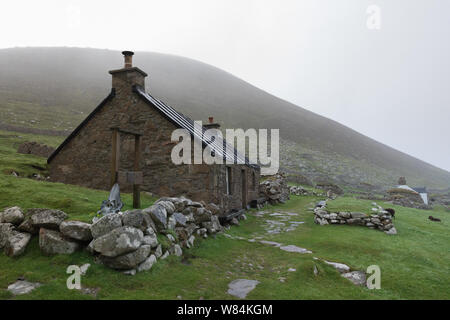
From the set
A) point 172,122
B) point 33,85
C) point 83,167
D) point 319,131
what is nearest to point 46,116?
point 33,85

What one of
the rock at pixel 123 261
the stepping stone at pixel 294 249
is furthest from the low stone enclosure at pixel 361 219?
the rock at pixel 123 261

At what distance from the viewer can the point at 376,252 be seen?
10.3 meters

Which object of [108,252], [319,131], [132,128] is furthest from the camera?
[319,131]

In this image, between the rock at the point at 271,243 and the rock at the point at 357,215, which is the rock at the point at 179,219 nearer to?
the rock at the point at 271,243

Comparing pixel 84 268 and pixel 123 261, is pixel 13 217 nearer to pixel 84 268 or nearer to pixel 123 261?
pixel 84 268

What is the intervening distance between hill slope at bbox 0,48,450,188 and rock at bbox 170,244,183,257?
167ft

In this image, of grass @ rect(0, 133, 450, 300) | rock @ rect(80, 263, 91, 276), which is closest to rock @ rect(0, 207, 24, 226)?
grass @ rect(0, 133, 450, 300)

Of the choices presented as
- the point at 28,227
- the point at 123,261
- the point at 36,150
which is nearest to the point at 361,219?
the point at 123,261

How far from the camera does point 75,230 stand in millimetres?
6574

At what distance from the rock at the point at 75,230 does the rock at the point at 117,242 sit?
1.30 ft
